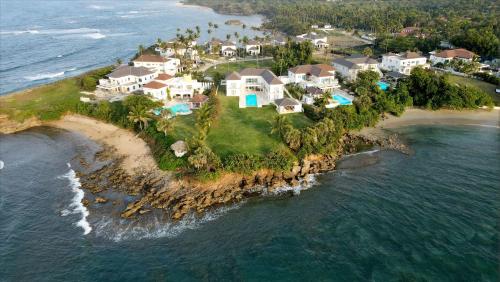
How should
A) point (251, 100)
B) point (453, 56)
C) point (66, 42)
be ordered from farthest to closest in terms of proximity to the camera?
point (66, 42), point (453, 56), point (251, 100)

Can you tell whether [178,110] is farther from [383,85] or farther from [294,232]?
[383,85]

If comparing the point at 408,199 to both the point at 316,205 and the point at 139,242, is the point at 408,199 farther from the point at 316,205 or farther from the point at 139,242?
the point at 139,242

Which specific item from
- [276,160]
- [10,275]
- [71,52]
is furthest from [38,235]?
[71,52]

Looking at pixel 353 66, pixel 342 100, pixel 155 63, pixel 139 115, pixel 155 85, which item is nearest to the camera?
pixel 139 115

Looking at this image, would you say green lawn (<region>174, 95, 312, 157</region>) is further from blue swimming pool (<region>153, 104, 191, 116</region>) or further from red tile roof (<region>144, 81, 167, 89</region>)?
red tile roof (<region>144, 81, 167, 89</region>)

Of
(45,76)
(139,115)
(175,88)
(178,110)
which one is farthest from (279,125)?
(45,76)
